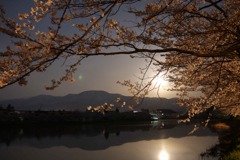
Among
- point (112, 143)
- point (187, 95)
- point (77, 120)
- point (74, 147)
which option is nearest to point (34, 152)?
point (74, 147)

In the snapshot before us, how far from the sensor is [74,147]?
25500 millimetres

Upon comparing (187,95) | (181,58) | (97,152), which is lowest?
(97,152)

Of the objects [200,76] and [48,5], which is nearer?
[48,5]

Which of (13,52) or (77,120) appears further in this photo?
(77,120)

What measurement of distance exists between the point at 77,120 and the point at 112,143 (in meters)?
24.5

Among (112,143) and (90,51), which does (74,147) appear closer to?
(112,143)

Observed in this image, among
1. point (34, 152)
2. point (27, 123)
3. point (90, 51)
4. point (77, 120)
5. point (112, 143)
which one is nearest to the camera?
point (90, 51)

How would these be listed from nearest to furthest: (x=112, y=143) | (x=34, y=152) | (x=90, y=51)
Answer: (x=90, y=51) → (x=34, y=152) → (x=112, y=143)

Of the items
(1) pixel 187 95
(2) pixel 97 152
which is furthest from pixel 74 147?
(1) pixel 187 95

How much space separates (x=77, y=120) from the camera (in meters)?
52.2

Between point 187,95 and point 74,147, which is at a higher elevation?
point 187,95

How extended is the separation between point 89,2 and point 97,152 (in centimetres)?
1992

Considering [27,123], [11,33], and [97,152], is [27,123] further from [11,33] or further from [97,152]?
[11,33]

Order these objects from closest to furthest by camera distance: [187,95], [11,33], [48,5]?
[48,5] → [11,33] → [187,95]
